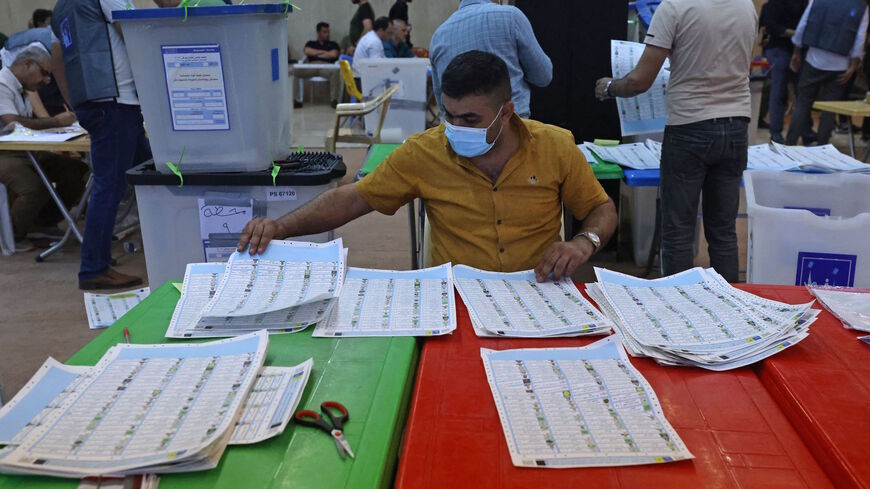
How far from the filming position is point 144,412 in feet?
3.17

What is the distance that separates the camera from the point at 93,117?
127 inches

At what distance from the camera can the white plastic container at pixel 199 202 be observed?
2.11 metres

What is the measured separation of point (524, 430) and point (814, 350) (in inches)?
24.2

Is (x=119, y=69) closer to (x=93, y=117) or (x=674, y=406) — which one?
(x=93, y=117)

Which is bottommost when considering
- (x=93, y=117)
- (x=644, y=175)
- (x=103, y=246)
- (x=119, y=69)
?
(x=103, y=246)

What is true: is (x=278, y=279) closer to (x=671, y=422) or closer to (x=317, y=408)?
(x=317, y=408)

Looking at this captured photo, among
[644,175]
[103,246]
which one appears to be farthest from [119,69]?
[644,175]

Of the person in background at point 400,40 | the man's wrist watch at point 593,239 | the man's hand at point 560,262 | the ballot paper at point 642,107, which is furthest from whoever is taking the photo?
the person in background at point 400,40

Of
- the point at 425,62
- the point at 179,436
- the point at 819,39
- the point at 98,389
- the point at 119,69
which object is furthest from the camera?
the point at 425,62

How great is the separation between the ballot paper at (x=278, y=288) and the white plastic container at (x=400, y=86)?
534cm

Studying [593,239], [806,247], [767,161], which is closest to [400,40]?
[767,161]

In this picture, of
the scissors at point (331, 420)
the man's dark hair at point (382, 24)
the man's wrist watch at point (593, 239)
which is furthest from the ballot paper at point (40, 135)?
the man's dark hair at point (382, 24)

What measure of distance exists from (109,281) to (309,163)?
192cm

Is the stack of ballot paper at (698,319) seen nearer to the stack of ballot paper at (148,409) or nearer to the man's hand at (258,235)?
the stack of ballot paper at (148,409)
